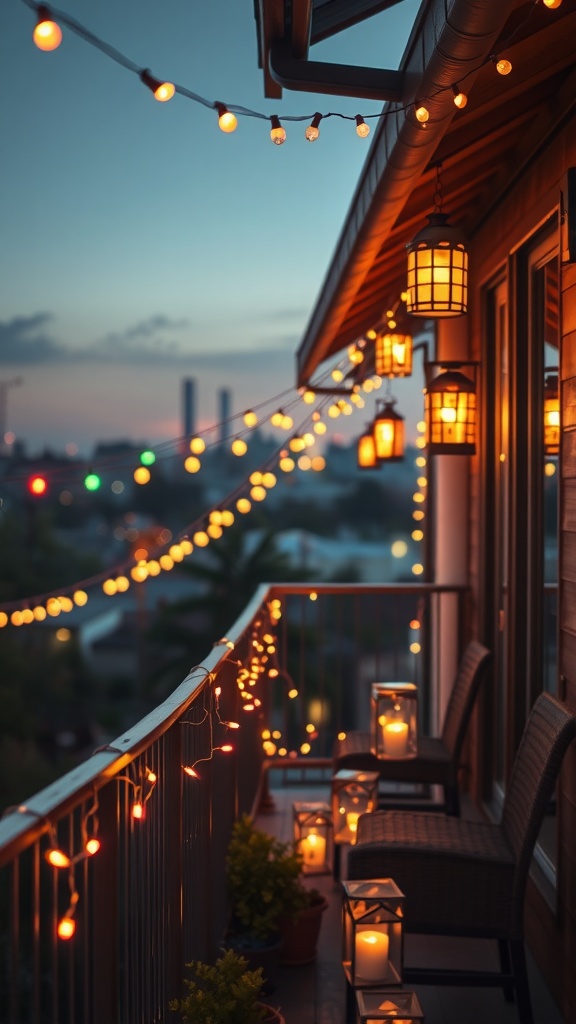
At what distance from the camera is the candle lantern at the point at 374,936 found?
8.73 feet

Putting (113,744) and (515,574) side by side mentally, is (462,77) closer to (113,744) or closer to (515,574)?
(113,744)

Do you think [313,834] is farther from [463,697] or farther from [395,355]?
[395,355]

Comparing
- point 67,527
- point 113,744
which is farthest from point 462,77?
point 67,527

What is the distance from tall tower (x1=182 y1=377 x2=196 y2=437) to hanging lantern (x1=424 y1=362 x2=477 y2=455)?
3169 cm

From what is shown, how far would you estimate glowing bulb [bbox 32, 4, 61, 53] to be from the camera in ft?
6.15

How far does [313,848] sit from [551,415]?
190cm

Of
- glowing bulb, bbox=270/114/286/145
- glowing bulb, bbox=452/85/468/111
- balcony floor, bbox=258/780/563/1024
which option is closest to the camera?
glowing bulb, bbox=452/85/468/111

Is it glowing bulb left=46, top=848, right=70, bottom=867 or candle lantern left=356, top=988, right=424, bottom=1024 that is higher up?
glowing bulb left=46, top=848, right=70, bottom=867

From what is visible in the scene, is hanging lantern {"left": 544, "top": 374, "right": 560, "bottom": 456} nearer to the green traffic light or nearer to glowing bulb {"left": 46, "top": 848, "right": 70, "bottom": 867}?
Result: glowing bulb {"left": 46, "top": 848, "right": 70, "bottom": 867}

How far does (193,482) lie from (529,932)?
37.4 metres

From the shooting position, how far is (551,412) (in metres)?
3.46

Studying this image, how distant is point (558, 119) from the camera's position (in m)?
3.08

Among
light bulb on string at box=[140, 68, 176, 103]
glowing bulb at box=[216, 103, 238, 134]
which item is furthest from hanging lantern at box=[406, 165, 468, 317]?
light bulb on string at box=[140, 68, 176, 103]

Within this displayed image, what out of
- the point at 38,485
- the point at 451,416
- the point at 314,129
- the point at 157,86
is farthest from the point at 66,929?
the point at 38,485
